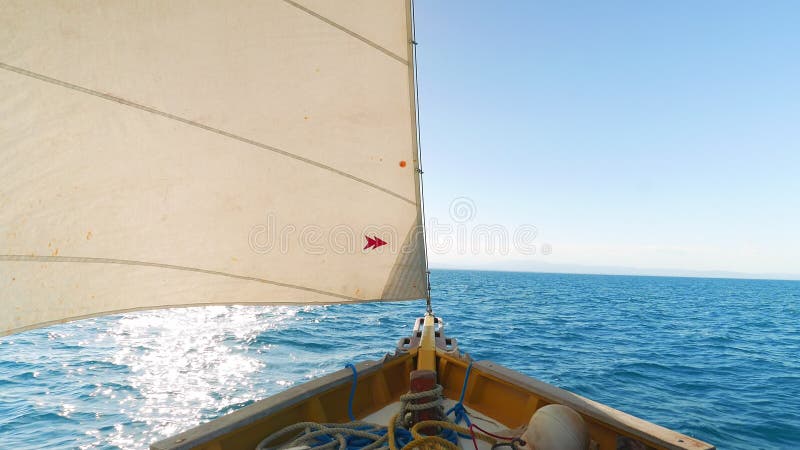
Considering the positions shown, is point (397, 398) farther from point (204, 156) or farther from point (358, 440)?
point (204, 156)

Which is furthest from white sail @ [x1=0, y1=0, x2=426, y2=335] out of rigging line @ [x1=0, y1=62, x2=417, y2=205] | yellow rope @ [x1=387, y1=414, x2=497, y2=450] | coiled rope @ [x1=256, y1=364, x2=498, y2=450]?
yellow rope @ [x1=387, y1=414, x2=497, y2=450]

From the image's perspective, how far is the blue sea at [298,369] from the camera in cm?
785

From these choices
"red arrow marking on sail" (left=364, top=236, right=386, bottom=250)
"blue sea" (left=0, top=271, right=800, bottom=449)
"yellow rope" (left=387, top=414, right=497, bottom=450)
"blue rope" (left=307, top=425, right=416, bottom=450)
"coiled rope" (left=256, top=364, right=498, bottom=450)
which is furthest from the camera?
"blue sea" (left=0, top=271, right=800, bottom=449)

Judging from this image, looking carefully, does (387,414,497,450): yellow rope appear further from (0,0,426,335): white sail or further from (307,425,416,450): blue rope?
(0,0,426,335): white sail

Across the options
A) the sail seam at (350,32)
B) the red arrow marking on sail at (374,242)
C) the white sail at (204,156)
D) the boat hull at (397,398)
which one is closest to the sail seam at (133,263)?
the white sail at (204,156)

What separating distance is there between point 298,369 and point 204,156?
9.06 metres

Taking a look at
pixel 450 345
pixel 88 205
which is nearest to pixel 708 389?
pixel 450 345

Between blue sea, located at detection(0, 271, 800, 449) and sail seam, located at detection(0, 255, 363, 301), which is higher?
sail seam, located at detection(0, 255, 363, 301)

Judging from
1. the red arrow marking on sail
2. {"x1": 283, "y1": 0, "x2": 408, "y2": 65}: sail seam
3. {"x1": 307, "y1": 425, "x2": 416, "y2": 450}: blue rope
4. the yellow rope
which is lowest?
{"x1": 307, "y1": 425, "x2": 416, "y2": 450}: blue rope

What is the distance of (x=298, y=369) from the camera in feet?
36.2

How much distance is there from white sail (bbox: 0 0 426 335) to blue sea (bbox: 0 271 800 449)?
5.20m

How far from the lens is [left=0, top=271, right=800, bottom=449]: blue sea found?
7.85m

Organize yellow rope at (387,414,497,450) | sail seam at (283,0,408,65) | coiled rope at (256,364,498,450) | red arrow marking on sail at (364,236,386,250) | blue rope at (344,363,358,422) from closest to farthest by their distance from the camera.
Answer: yellow rope at (387,414,497,450)
coiled rope at (256,364,498,450)
blue rope at (344,363,358,422)
sail seam at (283,0,408,65)
red arrow marking on sail at (364,236,386,250)

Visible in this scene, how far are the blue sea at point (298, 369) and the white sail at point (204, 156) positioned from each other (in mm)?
5200
